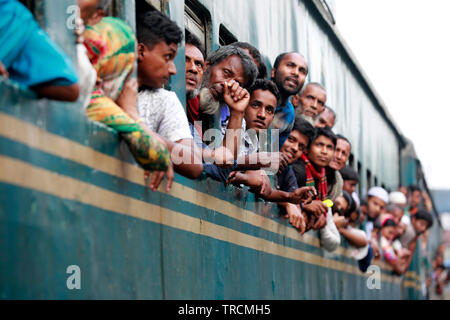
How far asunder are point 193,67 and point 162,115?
1216 mm

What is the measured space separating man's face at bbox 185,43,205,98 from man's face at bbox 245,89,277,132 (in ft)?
2.15

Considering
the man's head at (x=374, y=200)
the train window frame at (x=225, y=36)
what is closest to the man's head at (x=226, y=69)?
the train window frame at (x=225, y=36)

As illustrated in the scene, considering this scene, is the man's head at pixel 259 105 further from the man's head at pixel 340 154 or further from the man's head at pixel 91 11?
the man's head at pixel 340 154

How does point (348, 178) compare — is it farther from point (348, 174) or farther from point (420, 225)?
point (420, 225)

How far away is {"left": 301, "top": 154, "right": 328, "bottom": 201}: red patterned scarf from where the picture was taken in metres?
9.01

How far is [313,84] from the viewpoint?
29.1 feet

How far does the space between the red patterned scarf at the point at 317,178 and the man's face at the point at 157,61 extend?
4.25m

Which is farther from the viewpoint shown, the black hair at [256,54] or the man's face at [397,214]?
the man's face at [397,214]

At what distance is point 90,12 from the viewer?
4184mm

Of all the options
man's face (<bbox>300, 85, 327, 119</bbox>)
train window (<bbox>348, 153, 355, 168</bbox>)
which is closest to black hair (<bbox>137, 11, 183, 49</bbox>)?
man's face (<bbox>300, 85, 327, 119</bbox>)

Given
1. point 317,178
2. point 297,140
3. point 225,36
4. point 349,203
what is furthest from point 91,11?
point 349,203

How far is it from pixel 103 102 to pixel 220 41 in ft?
10.0

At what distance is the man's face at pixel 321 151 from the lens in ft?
29.6
